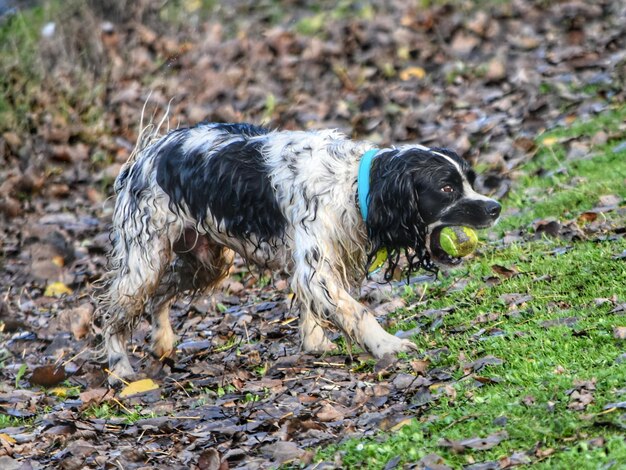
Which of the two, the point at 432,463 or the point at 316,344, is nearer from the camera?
the point at 432,463

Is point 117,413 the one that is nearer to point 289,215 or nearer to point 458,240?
point 289,215

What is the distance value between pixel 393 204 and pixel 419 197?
17 cm

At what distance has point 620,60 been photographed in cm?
1124

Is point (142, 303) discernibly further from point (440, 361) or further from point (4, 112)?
point (4, 112)

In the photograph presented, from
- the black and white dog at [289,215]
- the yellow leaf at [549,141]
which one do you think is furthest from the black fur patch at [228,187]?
the yellow leaf at [549,141]

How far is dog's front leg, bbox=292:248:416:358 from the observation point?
617cm

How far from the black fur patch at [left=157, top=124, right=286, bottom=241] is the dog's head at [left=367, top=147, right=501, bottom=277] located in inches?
25.0

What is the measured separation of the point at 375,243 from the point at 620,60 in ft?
19.5

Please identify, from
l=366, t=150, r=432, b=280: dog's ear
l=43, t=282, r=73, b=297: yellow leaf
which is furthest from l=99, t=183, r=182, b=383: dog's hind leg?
l=43, t=282, r=73, b=297: yellow leaf

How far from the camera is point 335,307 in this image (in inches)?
246

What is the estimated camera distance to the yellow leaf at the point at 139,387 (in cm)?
648

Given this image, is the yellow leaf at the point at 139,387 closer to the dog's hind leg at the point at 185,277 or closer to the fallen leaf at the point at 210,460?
the dog's hind leg at the point at 185,277

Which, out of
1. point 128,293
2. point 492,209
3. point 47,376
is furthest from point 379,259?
point 47,376

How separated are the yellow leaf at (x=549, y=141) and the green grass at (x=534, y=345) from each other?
80 centimetres
